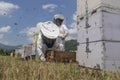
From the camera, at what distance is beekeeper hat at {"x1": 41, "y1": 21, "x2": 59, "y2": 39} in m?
8.73

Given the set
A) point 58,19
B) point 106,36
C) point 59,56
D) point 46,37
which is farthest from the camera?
point 58,19

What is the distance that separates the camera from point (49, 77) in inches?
108

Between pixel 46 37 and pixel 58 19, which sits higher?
pixel 58 19

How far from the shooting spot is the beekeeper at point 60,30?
9.13 metres

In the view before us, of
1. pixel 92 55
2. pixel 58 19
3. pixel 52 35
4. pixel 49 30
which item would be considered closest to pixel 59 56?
pixel 52 35

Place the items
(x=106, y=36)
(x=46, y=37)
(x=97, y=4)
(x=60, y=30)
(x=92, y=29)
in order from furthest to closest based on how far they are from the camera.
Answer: (x=60, y=30), (x=46, y=37), (x=92, y=29), (x=97, y=4), (x=106, y=36)

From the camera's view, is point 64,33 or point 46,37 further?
point 64,33

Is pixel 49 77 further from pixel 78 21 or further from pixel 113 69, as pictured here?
pixel 78 21

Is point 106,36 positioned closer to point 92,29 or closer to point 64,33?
point 92,29

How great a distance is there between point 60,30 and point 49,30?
455 millimetres

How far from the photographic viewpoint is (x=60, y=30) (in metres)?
9.26

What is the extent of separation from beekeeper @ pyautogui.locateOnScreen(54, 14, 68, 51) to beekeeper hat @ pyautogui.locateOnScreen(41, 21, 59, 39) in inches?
8.9

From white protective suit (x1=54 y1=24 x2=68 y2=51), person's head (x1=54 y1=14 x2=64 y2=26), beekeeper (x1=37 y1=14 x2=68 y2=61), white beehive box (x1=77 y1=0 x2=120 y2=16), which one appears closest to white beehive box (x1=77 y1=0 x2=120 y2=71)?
white beehive box (x1=77 y1=0 x2=120 y2=16)

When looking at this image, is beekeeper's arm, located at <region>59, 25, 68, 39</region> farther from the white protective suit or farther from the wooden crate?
the wooden crate
